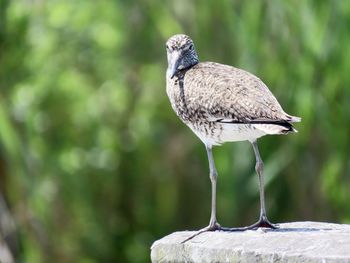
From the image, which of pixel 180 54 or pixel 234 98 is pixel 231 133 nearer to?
pixel 234 98

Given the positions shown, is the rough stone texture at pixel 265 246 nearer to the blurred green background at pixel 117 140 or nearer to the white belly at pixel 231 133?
the white belly at pixel 231 133

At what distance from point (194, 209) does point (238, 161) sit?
136cm

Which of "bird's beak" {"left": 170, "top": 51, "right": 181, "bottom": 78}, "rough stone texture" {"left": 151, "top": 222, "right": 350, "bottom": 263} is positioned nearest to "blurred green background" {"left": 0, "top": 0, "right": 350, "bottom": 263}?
"bird's beak" {"left": 170, "top": 51, "right": 181, "bottom": 78}

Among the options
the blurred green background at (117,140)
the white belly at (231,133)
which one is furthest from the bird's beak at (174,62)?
the blurred green background at (117,140)

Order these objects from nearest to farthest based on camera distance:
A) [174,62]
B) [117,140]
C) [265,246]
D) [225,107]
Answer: [265,246], [225,107], [174,62], [117,140]

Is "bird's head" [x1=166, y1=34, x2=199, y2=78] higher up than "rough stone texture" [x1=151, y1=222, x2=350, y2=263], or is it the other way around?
"bird's head" [x1=166, y1=34, x2=199, y2=78]

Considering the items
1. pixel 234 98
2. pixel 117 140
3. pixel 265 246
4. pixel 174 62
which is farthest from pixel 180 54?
pixel 117 140

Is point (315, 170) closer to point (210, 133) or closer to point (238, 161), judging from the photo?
point (238, 161)

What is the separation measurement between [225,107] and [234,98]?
0.24 ft

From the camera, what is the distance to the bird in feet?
20.0

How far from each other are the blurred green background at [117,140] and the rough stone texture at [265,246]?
4.46 meters

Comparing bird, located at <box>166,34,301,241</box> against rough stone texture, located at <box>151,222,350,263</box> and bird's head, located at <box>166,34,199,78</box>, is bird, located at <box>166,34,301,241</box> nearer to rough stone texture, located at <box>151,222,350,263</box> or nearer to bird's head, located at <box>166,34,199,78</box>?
bird's head, located at <box>166,34,199,78</box>

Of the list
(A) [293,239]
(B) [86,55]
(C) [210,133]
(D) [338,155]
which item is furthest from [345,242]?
(B) [86,55]

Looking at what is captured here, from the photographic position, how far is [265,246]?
5.72 m
